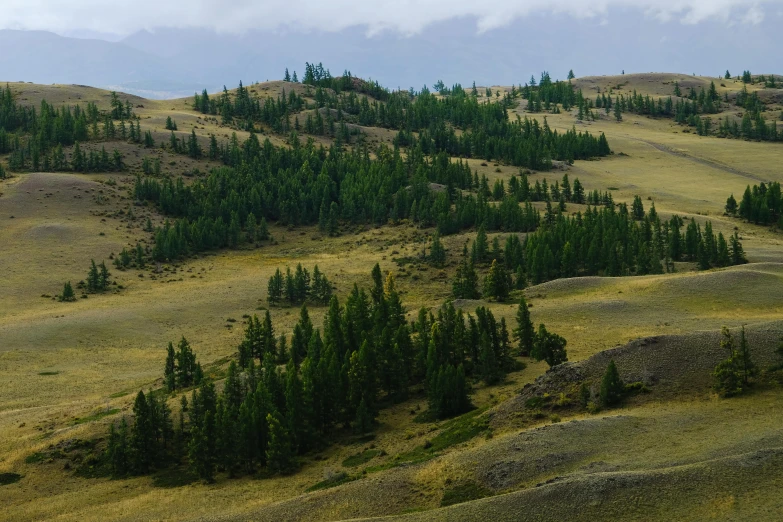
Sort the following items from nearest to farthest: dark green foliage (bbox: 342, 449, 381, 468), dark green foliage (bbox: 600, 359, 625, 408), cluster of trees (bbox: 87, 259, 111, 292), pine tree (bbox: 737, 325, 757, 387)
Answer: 1. pine tree (bbox: 737, 325, 757, 387)
2. dark green foliage (bbox: 600, 359, 625, 408)
3. dark green foliage (bbox: 342, 449, 381, 468)
4. cluster of trees (bbox: 87, 259, 111, 292)

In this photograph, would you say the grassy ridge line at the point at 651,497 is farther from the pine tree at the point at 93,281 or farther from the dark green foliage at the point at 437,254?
the pine tree at the point at 93,281

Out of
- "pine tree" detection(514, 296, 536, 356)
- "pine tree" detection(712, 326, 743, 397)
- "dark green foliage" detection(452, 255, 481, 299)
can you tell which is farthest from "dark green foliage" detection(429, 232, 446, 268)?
"pine tree" detection(712, 326, 743, 397)

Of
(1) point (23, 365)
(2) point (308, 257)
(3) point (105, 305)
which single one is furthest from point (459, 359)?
(2) point (308, 257)

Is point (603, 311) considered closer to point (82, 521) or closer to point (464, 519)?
point (464, 519)

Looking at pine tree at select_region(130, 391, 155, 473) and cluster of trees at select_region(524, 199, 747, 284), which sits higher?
cluster of trees at select_region(524, 199, 747, 284)

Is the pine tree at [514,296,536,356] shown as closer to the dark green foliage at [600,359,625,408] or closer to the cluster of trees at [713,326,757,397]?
the dark green foliage at [600,359,625,408]

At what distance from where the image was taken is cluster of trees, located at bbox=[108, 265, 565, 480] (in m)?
74.7

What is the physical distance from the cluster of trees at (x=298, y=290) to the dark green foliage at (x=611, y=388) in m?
83.6

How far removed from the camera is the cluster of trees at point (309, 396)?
7469 cm

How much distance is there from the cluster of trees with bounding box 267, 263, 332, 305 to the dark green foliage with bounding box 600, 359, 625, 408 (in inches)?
3290

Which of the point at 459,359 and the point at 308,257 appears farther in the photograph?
the point at 308,257

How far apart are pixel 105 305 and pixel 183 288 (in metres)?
17.1

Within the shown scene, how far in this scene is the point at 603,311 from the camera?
101 m

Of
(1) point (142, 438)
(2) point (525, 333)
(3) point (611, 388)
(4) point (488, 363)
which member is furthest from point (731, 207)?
(1) point (142, 438)
